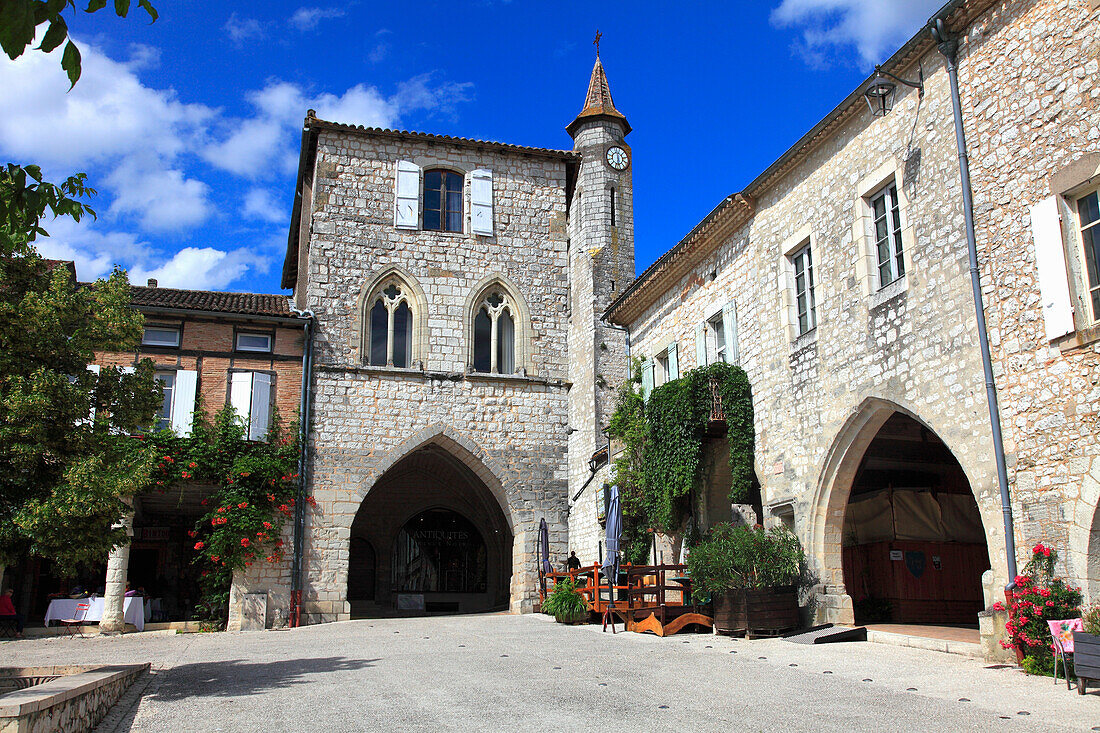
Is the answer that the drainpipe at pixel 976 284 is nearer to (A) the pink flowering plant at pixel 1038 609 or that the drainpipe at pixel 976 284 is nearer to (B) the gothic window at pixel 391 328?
(A) the pink flowering plant at pixel 1038 609

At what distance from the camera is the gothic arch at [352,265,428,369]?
20078mm

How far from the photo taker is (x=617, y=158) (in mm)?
22766

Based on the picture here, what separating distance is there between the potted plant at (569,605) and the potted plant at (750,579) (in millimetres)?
3511

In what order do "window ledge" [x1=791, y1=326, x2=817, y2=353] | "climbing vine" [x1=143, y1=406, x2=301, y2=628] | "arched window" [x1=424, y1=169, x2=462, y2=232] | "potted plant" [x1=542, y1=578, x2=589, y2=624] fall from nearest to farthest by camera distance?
"window ledge" [x1=791, y1=326, x2=817, y2=353]
"potted plant" [x1=542, y1=578, x2=589, y2=624]
"climbing vine" [x1=143, y1=406, x2=301, y2=628]
"arched window" [x1=424, y1=169, x2=462, y2=232]

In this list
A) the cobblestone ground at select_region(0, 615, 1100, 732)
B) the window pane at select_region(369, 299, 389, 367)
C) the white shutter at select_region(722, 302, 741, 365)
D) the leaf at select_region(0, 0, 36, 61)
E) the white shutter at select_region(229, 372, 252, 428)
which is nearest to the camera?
the leaf at select_region(0, 0, 36, 61)

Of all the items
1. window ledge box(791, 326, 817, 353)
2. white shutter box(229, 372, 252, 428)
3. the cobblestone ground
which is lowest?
the cobblestone ground

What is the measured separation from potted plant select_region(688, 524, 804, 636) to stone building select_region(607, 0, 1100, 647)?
16.1 inches

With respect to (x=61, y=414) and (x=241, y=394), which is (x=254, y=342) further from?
(x=61, y=414)

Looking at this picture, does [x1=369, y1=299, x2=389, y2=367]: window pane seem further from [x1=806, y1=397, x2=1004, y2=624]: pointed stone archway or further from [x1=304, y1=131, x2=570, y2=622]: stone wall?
[x1=806, y1=397, x2=1004, y2=624]: pointed stone archway

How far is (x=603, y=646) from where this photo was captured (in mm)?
10641

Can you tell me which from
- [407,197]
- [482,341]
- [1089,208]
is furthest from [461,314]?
[1089,208]

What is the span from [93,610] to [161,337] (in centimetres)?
543

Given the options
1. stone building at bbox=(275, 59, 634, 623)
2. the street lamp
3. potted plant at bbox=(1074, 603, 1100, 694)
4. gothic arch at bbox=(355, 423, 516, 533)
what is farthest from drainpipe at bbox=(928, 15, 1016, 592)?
gothic arch at bbox=(355, 423, 516, 533)

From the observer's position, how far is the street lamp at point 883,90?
10.1m
